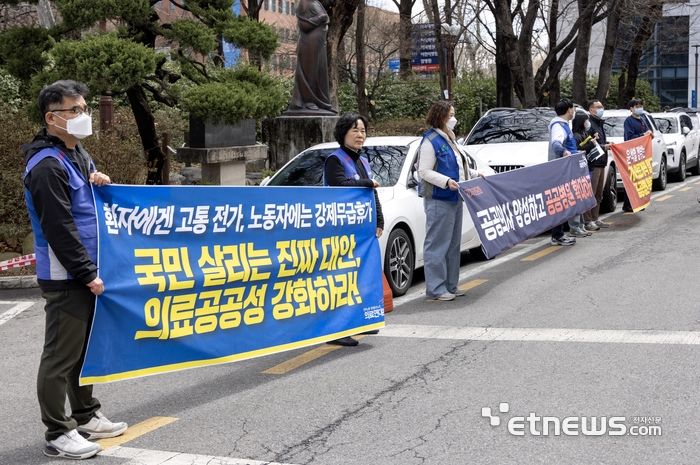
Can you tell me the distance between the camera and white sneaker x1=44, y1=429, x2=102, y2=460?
4.69 m

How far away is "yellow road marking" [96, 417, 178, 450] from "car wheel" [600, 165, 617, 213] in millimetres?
10913

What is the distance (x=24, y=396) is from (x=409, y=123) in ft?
102

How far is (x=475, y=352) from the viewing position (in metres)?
6.62

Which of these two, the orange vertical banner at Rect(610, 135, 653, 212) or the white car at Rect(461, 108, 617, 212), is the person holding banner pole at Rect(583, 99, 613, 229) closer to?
the white car at Rect(461, 108, 617, 212)

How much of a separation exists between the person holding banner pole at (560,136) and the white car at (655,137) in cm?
604

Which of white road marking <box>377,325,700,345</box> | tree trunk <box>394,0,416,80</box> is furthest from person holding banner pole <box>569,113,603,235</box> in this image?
tree trunk <box>394,0,416,80</box>

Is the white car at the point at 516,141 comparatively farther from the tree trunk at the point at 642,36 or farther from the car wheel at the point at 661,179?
the tree trunk at the point at 642,36

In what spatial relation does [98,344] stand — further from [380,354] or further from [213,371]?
[380,354]

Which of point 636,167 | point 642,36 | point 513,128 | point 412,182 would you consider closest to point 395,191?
point 412,182

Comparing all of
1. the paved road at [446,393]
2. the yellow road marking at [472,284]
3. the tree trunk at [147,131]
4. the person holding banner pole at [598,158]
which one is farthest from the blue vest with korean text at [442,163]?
the tree trunk at [147,131]

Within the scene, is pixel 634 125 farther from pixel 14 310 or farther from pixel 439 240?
pixel 14 310

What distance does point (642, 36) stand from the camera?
1348 inches

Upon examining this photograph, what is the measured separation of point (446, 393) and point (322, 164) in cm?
451

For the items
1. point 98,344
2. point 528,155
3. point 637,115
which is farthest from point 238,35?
point 98,344
